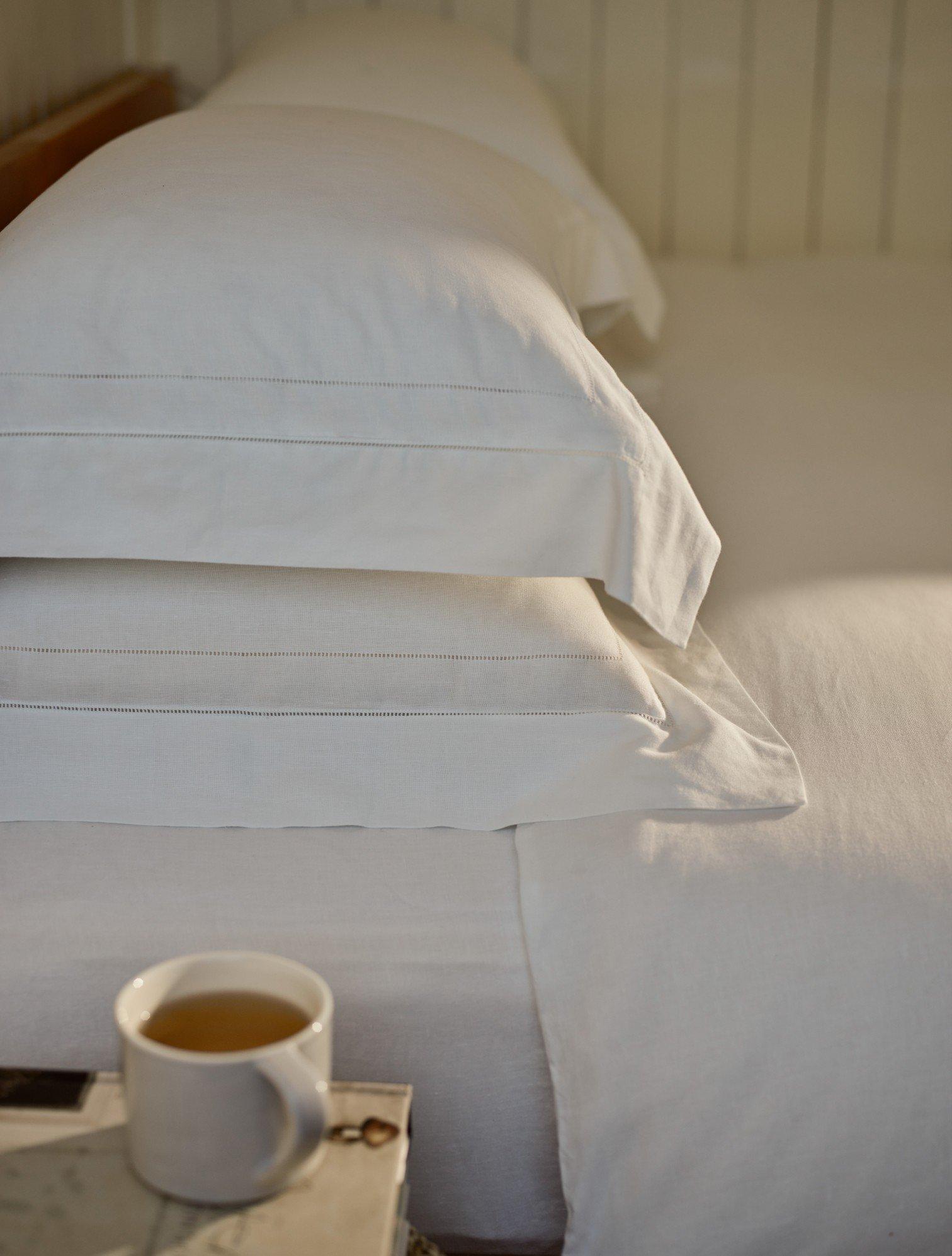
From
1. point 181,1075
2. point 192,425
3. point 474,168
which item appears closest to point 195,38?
point 474,168

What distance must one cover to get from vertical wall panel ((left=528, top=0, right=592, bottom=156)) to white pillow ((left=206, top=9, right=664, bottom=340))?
40 cm

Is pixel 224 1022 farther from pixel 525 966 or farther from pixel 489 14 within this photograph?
pixel 489 14

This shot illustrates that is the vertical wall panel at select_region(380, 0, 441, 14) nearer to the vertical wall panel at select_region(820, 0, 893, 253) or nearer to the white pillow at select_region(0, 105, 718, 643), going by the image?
the vertical wall panel at select_region(820, 0, 893, 253)

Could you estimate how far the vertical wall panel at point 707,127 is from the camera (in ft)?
5.44

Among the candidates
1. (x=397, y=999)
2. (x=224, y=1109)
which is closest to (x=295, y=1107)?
(x=224, y=1109)

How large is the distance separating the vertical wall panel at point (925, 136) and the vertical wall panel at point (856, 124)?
0.03 metres

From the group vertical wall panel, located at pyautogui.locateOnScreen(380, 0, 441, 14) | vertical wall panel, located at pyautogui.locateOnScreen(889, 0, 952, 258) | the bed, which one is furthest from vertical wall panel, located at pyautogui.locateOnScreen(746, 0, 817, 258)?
the bed

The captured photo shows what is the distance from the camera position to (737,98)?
5.56 ft

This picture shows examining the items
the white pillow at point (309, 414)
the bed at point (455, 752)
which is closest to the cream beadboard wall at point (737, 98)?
the bed at point (455, 752)

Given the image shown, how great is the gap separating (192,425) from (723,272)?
1.12 metres

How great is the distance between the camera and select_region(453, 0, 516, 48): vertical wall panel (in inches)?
64.3

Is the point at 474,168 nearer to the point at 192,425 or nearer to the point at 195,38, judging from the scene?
the point at 192,425

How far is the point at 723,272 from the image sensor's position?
1.50 m

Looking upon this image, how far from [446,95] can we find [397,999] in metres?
0.90
